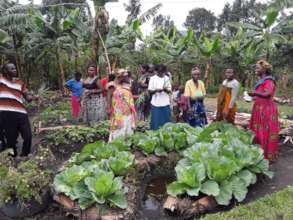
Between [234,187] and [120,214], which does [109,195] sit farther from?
[234,187]

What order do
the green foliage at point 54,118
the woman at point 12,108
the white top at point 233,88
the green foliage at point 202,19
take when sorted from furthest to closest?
the green foliage at point 202,19 → the green foliage at point 54,118 → the white top at point 233,88 → the woman at point 12,108

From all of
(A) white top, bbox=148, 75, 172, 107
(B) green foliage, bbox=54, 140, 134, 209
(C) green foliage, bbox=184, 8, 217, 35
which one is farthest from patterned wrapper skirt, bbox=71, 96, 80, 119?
(C) green foliage, bbox=184, 8, 217, 35

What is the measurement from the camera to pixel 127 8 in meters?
29.3

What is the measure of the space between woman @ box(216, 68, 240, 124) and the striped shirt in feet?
10.6

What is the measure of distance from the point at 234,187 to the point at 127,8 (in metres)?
26.3

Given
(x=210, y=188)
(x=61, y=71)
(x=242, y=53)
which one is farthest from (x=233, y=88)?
(x=242, y=53)

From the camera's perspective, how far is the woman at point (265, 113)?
5.84 meters

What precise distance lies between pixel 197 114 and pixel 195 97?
1.14ft

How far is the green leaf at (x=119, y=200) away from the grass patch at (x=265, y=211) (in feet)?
2.83

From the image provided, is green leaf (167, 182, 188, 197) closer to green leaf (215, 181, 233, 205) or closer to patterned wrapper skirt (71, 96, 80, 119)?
green leaf (215, 181, 233, 205)

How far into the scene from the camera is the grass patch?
12.6 feet

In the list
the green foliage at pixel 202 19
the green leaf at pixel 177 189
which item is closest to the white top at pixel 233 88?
the green leaf at pixel 177 189

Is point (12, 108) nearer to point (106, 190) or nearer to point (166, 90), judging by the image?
point (106, 190)

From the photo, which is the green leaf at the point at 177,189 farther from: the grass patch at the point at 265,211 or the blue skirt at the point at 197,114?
the blue skirt at the point at 197,114
